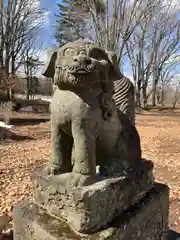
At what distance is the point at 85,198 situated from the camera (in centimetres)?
121

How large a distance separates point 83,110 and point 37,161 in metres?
3.30

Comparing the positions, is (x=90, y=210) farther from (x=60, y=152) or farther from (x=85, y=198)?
(x=60, y=152)

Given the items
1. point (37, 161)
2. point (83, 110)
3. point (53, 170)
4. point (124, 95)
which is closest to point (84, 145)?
point (83, 110)

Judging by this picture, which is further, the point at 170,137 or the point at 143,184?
the point at 170,137

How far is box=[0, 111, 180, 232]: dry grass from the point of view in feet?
9.45

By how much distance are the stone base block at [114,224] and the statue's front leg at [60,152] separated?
27cm

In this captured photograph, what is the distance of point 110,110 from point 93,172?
0.35m

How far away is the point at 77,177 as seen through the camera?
128 cm

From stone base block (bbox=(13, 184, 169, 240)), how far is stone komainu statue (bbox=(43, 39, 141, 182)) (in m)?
0.26

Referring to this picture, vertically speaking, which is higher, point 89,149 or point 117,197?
point 89,149

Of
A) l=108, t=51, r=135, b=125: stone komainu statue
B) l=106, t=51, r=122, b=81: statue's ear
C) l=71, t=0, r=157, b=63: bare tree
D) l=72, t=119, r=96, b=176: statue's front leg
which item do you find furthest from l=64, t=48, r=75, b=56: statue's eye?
l=71, t=0, r=157, b=63: bare tree

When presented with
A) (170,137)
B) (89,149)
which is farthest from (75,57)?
(170,137)

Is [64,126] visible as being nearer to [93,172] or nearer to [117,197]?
[93,172]

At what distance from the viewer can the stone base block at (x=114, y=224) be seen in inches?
49.3
